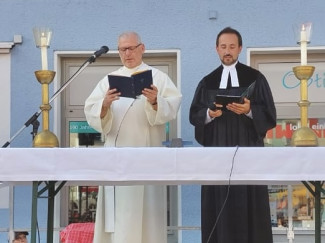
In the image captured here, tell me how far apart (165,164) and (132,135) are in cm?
104

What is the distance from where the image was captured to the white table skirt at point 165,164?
12.3 ft

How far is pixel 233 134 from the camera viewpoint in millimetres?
4613

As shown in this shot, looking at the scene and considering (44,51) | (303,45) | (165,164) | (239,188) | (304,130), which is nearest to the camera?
(165,164)

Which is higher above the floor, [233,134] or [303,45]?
[303,45]

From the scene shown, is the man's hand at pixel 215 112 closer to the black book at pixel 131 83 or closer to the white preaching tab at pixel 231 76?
the white preaching tab at pixel 231 76

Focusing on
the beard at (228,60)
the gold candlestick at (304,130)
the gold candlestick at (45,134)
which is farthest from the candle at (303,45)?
the gold candlestick at (45,134)

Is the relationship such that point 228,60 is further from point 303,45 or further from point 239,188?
point 239,188

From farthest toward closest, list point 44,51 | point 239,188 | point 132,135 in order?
point 132,135, point 239,188, point 44,51

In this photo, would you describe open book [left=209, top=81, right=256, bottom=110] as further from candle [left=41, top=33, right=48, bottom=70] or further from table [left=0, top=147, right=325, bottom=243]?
candle [left=41, top=33, right=48, bottom=70]

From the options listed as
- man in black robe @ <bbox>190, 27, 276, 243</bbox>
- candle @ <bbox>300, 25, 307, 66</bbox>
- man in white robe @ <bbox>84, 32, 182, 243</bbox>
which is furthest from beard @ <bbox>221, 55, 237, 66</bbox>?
candle @ <bbox>300, 25, 307, 66</bbox>

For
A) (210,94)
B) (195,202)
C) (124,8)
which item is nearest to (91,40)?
(124,8)

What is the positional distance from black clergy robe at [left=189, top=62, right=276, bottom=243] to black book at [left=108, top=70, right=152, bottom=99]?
0.52 m

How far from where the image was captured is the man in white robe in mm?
4617

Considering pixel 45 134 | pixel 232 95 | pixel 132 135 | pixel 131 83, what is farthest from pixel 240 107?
pixel 45 134
